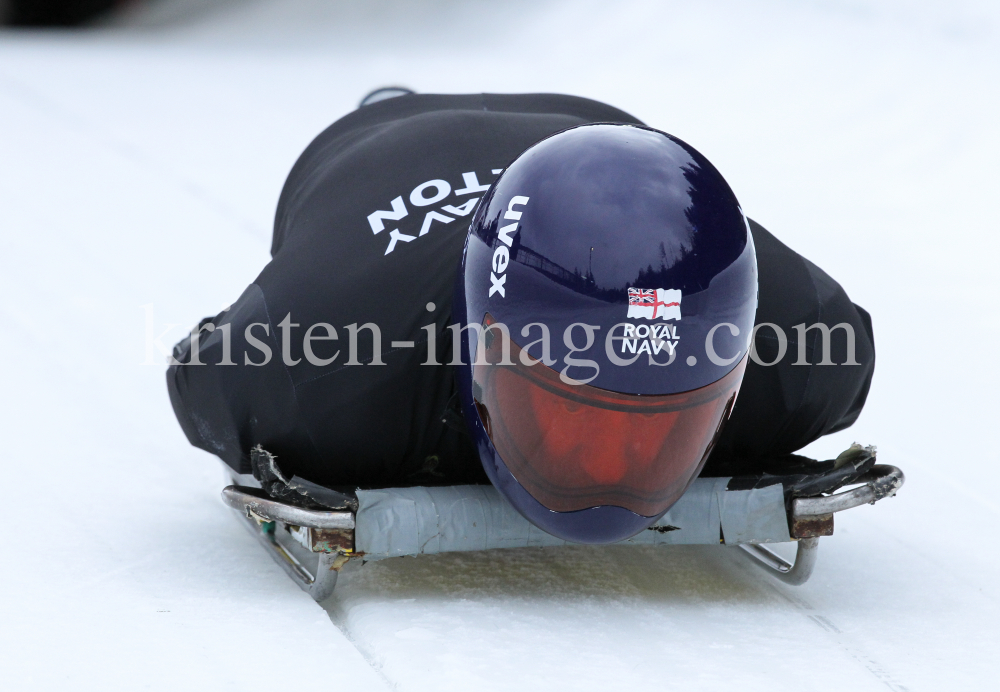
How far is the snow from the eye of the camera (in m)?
2.20

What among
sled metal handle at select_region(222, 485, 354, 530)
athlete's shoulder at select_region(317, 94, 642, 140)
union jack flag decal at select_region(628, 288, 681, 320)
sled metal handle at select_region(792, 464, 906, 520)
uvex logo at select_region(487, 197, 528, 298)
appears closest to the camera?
union jack flag decal at select_region(628, 288, 681, 320)

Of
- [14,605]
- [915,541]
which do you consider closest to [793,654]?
[915,541]

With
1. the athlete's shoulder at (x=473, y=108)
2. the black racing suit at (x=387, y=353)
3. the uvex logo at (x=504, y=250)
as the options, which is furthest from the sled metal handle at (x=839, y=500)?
the athlete's shoulder at (x=473, y=108)

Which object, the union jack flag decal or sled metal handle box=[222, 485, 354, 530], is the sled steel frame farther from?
the union jack flag decal

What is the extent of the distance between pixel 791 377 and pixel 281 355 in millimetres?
1065

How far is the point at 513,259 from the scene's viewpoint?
2090mm

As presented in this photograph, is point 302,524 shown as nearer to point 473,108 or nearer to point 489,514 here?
point 489,514

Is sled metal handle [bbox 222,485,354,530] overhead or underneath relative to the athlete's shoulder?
underneath

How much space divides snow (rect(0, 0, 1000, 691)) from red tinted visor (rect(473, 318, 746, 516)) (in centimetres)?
30

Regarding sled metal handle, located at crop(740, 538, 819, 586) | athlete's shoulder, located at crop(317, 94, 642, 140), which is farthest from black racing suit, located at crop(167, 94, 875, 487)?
athlete's shoulder, located at crop(317, 94, 642, 140)

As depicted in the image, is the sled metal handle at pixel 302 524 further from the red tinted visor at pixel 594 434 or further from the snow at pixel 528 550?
the red tinted visor at pixel 594 434

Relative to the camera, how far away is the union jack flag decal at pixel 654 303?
1.98 metres

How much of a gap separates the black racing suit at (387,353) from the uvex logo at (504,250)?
0.32 m

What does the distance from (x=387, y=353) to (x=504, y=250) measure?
421mm
